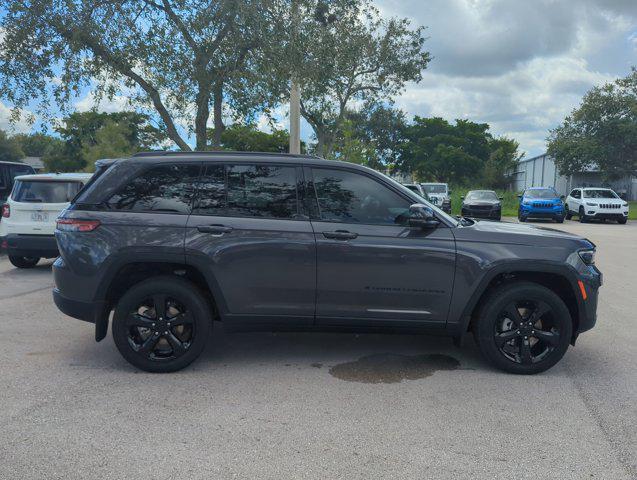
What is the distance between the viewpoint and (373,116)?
166 ft

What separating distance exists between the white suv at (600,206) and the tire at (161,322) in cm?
2301

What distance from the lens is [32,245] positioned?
8.67 m

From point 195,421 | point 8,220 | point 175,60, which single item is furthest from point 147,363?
point 175,60

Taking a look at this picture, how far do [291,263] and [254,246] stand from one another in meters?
0.33

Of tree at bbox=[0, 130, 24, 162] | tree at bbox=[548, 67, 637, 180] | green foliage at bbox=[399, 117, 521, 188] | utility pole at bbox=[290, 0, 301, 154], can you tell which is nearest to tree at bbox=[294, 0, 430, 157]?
utility pole at bbox=[290, 0, 301, 154]

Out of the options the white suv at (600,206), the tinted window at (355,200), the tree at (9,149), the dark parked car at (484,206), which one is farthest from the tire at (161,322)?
the tree at (9,149)

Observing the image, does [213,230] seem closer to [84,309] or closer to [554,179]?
[84,309]


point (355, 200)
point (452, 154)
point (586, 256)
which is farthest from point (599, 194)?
point (452, 154)

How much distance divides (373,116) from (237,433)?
162ft

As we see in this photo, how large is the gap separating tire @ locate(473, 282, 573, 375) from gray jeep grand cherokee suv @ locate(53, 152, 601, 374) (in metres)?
0.01

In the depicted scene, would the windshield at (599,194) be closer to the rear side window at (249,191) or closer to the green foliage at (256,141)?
the rear side window at (249,191)

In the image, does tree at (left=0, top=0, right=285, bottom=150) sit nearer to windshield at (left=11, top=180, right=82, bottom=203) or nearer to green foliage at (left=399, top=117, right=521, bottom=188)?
windshield at (left=11, top=180, right=82, bottom=203)

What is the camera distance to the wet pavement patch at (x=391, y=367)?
4297 mm

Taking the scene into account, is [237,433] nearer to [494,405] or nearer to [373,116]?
[494,405]
